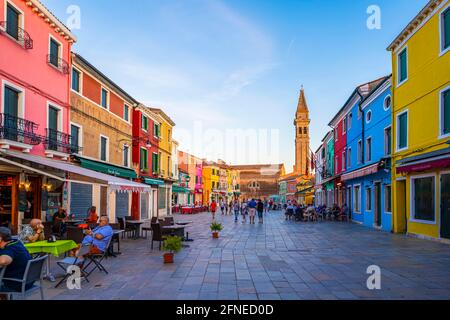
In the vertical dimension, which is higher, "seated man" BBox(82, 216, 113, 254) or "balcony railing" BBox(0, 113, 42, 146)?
"balcony railing" BBox(0, 113, 42, 146)

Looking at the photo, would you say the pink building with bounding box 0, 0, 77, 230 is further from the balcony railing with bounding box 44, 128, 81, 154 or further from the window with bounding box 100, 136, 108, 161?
the window with bounding box 100, 136, 108, 161

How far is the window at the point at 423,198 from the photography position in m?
14.3

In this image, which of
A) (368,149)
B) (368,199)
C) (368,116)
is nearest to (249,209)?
(368,199)

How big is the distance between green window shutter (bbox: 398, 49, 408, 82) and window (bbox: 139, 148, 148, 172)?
18.0m

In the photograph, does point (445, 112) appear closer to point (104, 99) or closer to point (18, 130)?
point (18, 130)

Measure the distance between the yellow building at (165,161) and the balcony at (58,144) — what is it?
14.9 m

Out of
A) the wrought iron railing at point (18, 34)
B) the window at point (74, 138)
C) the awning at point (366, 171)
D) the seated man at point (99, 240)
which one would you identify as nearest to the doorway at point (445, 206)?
the awning at point (366, 171)

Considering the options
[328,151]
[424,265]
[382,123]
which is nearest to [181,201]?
[328,151]

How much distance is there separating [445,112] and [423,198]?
141 inches

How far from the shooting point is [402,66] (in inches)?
674

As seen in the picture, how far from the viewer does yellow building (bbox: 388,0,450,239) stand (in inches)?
523

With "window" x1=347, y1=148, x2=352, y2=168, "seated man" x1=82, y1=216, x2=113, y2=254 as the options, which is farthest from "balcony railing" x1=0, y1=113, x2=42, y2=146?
"window" x1=347, y1=148, x2=352, y2=168
